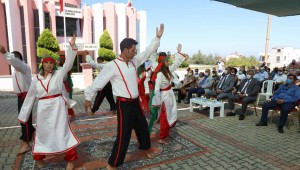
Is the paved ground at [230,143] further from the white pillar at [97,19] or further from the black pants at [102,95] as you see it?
the white pillar at [97,19]

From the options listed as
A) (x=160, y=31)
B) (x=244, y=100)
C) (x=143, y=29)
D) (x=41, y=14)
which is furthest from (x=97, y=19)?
(x=160, y=31)

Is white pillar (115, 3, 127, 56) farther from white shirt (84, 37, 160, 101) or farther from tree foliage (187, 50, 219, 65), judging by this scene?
tree foliage (187, 50, 219, 65)

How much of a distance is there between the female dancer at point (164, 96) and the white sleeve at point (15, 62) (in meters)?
2.52

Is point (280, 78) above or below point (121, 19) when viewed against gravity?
below

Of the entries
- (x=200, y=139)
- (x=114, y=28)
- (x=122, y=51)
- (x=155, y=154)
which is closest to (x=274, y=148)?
(x=200, y=139)

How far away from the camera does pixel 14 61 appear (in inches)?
151

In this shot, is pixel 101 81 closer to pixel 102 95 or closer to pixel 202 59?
pixel 102 95

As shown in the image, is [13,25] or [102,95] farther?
[13,25]

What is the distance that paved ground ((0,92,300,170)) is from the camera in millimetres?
3850

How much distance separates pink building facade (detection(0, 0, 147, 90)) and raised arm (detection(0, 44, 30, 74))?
8718 mm

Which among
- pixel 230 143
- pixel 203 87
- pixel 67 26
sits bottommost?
pixel 230 143

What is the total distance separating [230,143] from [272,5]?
4.52 m

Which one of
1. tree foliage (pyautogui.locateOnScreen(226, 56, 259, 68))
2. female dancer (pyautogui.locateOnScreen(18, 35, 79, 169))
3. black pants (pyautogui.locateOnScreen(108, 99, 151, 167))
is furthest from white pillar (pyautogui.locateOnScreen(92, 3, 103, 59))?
tree foliage (pyautogui.locateOnScreen(226, 56, 259, 68))

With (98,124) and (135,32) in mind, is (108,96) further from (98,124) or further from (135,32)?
(135,32)
